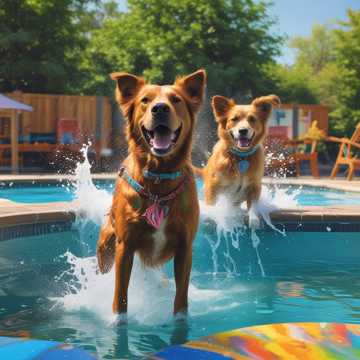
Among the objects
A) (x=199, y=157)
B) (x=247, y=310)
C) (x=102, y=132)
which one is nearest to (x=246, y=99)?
(x=199, y=157)

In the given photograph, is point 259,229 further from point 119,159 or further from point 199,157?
point 119,159

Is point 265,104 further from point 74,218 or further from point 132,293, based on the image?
point 132,293

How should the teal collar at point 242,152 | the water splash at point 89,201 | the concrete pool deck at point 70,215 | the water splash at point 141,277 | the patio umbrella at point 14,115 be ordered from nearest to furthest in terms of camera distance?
the water splash at point 141,277 → the concrete pool deck at point 70,215 → the water splash at point 89,201 → the teal collar at point 242,152 → the patio umbrella at point 14,115

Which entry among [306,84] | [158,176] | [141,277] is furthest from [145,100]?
[306,84]

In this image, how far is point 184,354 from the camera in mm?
2828

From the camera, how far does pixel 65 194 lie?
9984mm

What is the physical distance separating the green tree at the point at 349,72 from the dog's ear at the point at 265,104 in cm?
1560

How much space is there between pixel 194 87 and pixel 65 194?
6742mm

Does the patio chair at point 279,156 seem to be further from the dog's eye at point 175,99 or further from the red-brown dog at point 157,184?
the dog's eye at point 175,99

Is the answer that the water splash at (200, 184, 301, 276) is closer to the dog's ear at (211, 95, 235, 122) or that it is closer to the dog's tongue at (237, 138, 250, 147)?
the dog's tongue at (237, 138, 250, 147)

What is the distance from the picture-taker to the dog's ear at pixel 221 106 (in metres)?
5.93

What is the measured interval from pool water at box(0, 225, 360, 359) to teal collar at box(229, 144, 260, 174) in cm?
67

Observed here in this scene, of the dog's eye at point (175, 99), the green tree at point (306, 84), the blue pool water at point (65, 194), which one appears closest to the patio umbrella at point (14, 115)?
the blue pool water at point (65, 194)

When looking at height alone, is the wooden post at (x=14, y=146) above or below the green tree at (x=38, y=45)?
below
